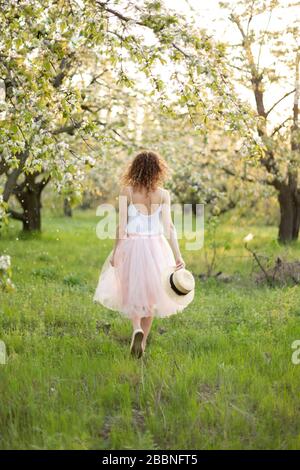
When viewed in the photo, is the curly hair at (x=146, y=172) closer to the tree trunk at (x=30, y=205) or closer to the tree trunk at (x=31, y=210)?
the tree trunk at (x=30, y=205)

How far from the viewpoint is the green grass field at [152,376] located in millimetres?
4770

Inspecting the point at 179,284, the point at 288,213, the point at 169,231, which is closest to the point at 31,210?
the point at 288,213

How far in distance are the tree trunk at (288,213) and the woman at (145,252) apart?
10.8 metres

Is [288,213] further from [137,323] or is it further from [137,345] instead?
→ [137,345]

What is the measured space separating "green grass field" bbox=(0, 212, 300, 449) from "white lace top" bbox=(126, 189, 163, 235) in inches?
51.2

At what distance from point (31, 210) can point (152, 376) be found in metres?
13.0

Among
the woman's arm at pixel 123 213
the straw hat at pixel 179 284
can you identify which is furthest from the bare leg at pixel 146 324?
the woman's arm at pixel 123 213

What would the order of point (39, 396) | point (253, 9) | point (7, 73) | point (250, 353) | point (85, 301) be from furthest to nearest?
point (253, 9) → point (85, 301) → point (250, 353) → point (7, 73) → point (39, 396)

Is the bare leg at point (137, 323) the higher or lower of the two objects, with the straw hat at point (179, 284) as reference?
lower

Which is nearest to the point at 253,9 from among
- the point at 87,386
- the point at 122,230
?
the point at 122,230

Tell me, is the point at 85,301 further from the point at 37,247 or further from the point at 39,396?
the point at 37,247

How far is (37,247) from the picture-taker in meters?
15.8

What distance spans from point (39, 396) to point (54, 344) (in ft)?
5.13

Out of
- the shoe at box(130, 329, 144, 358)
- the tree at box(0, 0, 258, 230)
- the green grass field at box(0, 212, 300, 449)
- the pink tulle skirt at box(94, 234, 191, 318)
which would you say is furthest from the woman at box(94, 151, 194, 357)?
the tree at box(0, 0, 258, 230)
